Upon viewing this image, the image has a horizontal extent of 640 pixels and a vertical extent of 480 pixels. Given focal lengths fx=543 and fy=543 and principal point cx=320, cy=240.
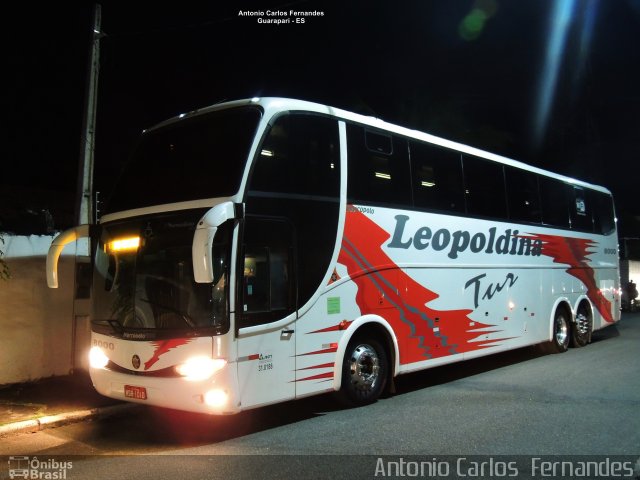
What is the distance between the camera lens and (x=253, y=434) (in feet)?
20.0

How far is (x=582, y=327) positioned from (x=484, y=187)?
5616 mm

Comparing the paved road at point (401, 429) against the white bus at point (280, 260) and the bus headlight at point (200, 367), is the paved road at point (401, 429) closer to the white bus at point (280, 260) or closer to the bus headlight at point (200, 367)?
the white bus at point (280, 260)

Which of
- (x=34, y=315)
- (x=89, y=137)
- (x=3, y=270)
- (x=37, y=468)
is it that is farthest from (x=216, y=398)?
(x=89, y=137)

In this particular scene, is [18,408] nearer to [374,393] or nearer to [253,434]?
[253,434]

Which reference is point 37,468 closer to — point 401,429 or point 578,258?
point 401,429

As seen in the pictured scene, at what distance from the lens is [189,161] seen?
6.42 metres

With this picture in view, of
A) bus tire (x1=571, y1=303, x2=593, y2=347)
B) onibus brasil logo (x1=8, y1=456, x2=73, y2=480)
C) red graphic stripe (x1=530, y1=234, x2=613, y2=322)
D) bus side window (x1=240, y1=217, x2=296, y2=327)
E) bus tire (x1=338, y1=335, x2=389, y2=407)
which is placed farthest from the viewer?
bus tire (x1=571, y1=303, x2=593, y2=347)

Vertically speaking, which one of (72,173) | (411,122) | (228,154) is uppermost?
(411,122)

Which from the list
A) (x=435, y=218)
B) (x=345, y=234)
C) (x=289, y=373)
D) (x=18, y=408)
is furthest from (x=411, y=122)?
(x=18, y=408)

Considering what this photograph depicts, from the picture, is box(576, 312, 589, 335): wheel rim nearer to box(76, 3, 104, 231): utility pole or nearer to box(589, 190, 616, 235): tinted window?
box(589, 190, 616, 235): tinted window

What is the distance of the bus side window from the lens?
229 inches

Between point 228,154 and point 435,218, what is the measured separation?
150 inches

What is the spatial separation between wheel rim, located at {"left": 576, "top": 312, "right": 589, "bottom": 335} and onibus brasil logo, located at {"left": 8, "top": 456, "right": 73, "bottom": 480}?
11.5m

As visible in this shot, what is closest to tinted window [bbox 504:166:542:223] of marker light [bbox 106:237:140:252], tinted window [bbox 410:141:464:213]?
tinted window [bbox 410:141:464:213]
